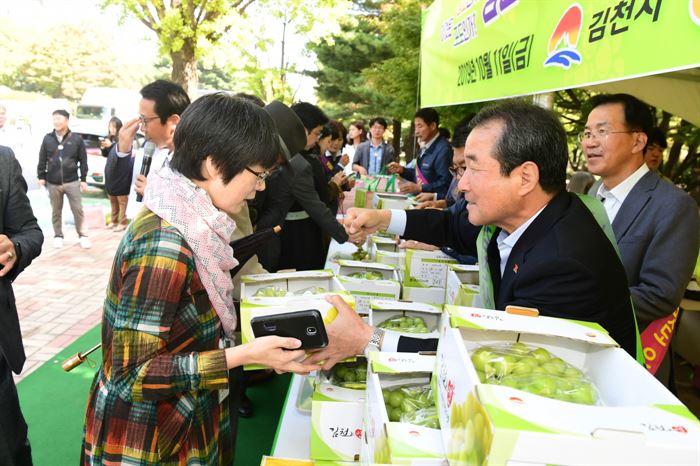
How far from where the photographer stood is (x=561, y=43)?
2164 millimetres

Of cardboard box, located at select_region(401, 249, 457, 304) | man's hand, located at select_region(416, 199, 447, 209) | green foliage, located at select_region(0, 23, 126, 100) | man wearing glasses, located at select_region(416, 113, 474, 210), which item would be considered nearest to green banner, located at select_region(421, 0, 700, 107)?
man wearing glasses, located at select_region(416, 113, 474, 210)

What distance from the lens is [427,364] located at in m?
1.40

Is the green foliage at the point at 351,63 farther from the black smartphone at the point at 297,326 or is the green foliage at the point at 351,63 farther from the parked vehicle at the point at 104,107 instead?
the black smartphone at the point at 297,326

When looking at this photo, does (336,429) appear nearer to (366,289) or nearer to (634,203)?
(366,289)

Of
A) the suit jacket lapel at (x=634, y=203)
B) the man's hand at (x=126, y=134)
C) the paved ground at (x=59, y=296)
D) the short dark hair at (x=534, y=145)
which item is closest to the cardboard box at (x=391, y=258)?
the suit jacket lapel at (x=634, y=203)

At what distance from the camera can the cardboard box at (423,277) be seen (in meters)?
2.84

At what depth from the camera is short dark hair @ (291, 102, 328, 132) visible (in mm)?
3957

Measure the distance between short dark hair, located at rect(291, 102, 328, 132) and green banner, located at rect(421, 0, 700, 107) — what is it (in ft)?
3.69

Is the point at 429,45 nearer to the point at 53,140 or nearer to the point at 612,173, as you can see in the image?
the point at 612,173

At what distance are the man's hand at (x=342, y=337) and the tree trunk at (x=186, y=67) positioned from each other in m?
11.2

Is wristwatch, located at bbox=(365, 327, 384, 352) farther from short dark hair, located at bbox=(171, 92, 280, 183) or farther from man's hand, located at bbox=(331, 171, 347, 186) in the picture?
man's hand, located at bbox=(331, 171, 347, 186)

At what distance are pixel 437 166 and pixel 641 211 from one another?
3180mm

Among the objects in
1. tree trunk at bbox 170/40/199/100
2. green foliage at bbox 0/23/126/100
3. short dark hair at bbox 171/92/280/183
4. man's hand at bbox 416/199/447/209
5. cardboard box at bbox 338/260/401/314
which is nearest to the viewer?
short dark hair at bbox 171/92/280/183

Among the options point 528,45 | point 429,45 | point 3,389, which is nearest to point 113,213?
point 429,45
